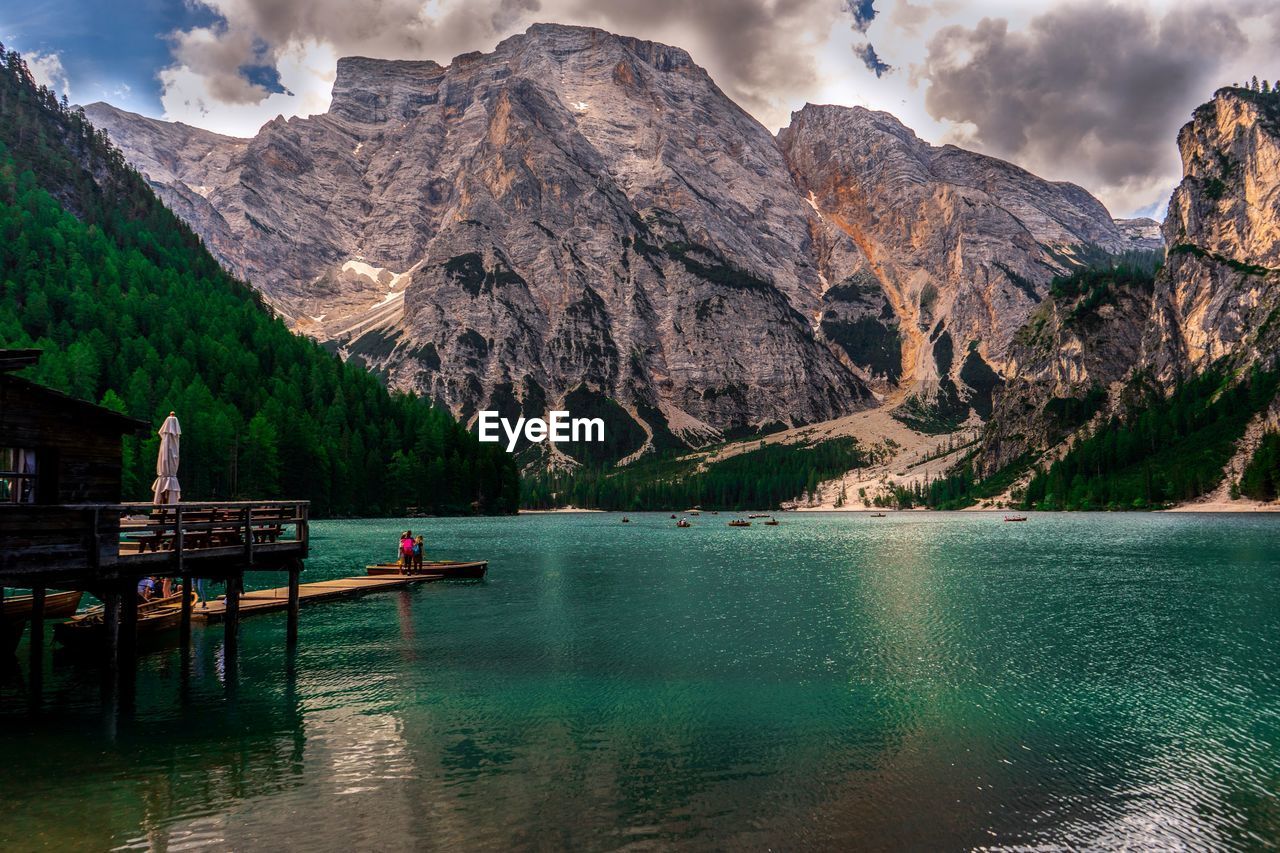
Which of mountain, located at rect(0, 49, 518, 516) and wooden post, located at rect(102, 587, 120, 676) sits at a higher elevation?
mountain, located at rect(0, 49, 518, 516)

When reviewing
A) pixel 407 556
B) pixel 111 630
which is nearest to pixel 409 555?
pixel 407 556

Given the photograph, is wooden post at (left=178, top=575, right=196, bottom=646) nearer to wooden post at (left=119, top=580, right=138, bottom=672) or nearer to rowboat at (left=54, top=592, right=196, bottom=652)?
rowboat at (left=54, top=592, right=196, bottom=652)

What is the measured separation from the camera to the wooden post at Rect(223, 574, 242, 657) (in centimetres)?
3819

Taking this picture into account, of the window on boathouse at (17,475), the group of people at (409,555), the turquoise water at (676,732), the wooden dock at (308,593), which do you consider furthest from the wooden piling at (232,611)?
the group of people at (409,555)

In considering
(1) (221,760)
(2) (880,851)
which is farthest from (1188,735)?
(1) (221,760)

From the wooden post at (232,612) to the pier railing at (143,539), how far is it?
1.21 metres

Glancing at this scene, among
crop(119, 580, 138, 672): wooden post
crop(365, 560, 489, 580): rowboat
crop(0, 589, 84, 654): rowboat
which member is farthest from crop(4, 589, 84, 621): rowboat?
crop(365, 560, 489, 580): rowboat

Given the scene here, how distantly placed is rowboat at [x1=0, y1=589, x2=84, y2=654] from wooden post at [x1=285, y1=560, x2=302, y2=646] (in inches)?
390

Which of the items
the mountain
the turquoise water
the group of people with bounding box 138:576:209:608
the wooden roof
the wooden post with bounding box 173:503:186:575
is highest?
the mountain

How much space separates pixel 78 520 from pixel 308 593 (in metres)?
30.9

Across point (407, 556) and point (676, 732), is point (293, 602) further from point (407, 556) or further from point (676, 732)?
point (407, 556)

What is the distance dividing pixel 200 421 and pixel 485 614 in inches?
4648

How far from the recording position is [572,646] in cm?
4138

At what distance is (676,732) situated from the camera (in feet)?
86.0
